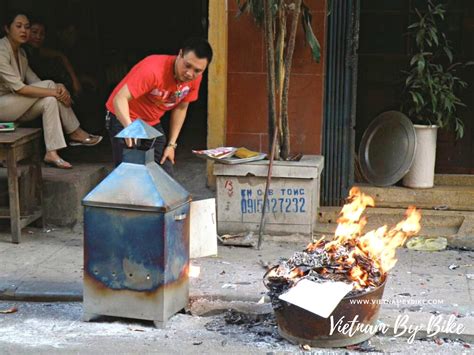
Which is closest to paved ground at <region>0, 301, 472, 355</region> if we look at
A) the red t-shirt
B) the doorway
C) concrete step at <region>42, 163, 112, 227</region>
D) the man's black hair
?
the red t-shirt

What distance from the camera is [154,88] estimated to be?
21.3 feet

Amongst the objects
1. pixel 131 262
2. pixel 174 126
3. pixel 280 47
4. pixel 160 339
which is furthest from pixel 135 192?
pixel 280 47

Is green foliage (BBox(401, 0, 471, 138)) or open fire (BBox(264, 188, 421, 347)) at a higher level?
green foliage (BBox(401, 0, 471, 138))

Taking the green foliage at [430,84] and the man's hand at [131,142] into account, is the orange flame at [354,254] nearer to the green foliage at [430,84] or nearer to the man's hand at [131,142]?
the man's hand at [131,142]

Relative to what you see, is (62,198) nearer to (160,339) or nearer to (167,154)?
(167,154)

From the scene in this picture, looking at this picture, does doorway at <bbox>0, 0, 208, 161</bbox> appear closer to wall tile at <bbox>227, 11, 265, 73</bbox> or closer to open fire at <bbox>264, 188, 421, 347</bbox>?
wall tile at <bbox>227, 11, 265, 73</bbox>

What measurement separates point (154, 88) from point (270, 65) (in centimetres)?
143

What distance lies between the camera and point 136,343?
18.0 feet

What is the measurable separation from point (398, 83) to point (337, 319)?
4.54m

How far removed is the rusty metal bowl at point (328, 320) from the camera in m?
5.21

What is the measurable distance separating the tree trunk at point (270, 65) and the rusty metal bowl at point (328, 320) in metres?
2.64

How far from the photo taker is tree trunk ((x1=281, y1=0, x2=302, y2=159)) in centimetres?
737

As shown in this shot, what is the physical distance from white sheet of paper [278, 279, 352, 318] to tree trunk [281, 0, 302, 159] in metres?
2.61

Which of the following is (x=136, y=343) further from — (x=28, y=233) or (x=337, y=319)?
(x=28, y=233)
